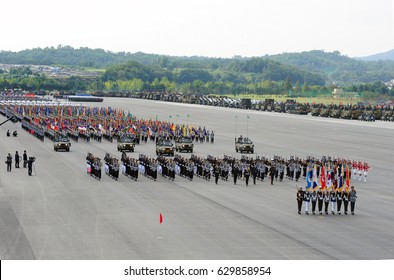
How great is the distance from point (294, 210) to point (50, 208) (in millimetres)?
11609

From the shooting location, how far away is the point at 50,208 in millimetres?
37188

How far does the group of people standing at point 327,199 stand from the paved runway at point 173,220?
0.66 metres

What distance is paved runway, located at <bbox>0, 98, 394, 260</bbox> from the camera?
2800 centimetres

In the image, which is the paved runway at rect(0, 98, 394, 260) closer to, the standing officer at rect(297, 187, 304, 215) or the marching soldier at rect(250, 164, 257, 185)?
the standing officer at rect(297, 187, 304, 215)

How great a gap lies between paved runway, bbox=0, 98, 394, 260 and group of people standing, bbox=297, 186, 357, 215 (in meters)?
0.66

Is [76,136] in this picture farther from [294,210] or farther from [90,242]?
[90,242]

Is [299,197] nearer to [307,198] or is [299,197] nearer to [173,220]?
[307,198]

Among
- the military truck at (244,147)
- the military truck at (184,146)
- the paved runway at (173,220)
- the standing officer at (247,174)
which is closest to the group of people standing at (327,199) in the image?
the paved runway at (173,220)

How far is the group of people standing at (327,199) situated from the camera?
123 ft

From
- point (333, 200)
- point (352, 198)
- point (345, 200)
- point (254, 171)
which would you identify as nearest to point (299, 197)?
point (333, 200)

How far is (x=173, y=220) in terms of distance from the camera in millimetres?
34750

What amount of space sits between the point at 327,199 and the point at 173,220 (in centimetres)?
776

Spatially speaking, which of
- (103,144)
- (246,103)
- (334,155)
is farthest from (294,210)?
(246,103)

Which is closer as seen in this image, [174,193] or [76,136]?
[174,193]
